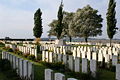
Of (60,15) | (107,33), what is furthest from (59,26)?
(107,33)

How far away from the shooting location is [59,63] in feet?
37.9

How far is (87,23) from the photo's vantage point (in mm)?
52719

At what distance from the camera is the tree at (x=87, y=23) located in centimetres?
5244

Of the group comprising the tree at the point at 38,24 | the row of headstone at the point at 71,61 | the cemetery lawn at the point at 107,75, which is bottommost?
the cemetery lawn at the point at 107,75

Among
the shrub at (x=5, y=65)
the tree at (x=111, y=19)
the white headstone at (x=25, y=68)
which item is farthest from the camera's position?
the tree at (x=111, y=19)

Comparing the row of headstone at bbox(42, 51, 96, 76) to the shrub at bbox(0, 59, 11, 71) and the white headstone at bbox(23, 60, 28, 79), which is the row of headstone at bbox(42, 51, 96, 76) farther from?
the shrub at bbox(0, 59, 11, 71)

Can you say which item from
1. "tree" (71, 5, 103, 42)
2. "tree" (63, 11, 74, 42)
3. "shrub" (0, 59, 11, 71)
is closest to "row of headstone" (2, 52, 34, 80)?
"shrub" (0, 59, 11, 71)

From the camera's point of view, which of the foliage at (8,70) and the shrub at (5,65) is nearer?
the foliage at (8,70)

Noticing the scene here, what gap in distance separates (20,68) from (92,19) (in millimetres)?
44989

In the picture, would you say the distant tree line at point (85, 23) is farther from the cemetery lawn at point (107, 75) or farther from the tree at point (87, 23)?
the cemetery lawn at point (107, 75)

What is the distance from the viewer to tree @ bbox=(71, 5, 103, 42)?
52.4 metres

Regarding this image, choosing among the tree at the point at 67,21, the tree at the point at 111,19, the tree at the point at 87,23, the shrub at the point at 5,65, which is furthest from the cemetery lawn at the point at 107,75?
the tree at the point at 67,21

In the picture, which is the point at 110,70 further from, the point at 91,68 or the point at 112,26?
the point at 112,26

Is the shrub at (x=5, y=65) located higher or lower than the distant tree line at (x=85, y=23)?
lower
